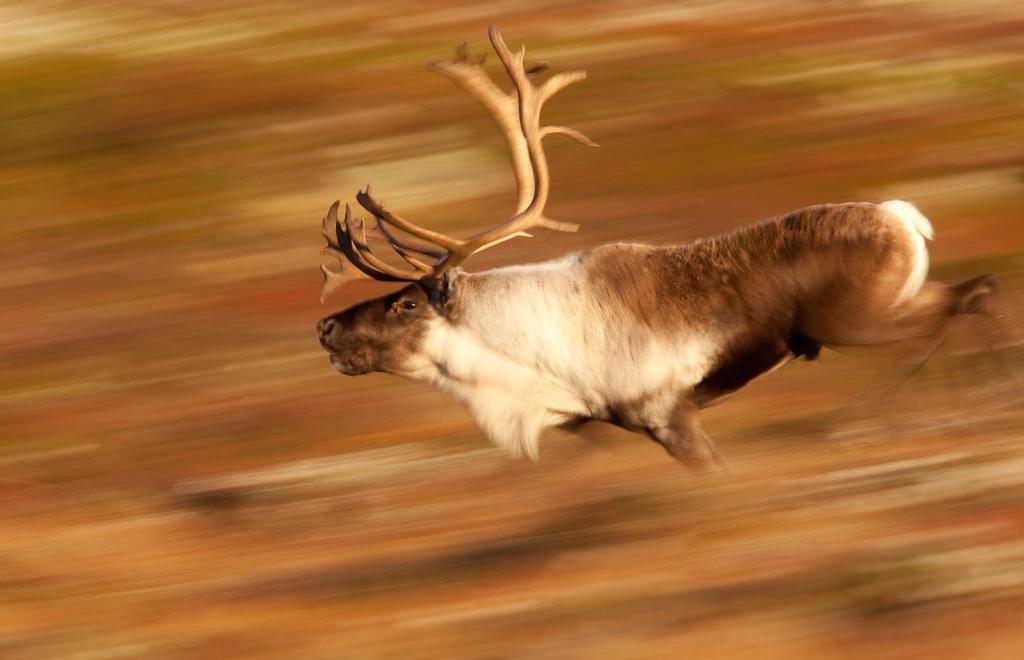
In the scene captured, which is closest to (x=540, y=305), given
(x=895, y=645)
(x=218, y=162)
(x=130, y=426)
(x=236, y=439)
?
(x=895, y=645)

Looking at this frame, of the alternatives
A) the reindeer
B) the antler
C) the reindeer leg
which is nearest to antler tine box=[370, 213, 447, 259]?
the antler

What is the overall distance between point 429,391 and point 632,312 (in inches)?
146

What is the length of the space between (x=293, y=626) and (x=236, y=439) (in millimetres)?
4048

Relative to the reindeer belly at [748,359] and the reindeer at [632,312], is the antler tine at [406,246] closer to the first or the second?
the reindeer at [632,312]

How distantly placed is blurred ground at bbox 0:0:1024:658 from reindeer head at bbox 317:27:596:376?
2.95 feet

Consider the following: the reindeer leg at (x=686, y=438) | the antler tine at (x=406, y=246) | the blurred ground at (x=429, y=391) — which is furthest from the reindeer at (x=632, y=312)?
the blurred ground at (x=429, y=391)

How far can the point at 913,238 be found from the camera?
7.11 metres

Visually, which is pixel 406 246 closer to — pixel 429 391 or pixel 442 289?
pixel 442 289

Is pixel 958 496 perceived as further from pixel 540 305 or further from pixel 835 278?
pixel 540 305

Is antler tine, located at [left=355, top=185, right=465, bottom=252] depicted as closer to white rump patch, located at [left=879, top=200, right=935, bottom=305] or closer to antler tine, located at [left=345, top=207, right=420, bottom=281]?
antler tine, located at [left=345, top=207, right=420, bottom=281]

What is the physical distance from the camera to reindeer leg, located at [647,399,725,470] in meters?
7.41

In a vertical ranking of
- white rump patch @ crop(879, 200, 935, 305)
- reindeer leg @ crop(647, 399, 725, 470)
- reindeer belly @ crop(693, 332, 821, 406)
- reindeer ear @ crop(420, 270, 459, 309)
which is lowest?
reindeer leg @ crop(647, 399, 725, 470)

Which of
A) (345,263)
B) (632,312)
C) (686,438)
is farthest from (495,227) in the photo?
(686,438)

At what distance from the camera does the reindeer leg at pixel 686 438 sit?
24.3ft
